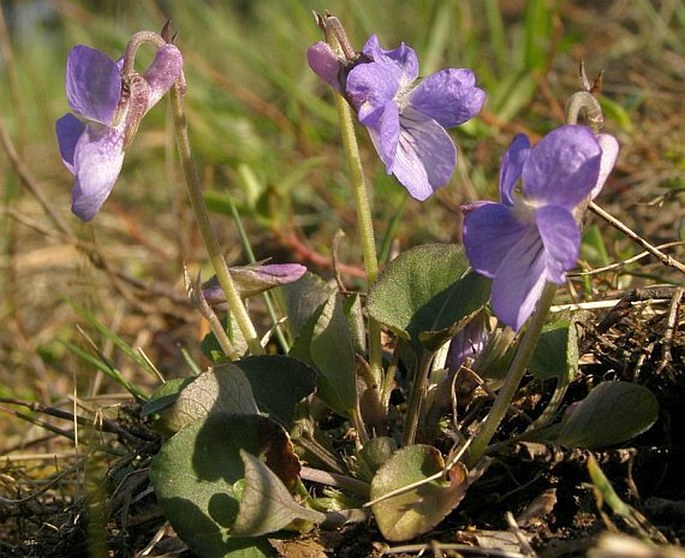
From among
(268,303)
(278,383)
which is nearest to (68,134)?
(278,383)

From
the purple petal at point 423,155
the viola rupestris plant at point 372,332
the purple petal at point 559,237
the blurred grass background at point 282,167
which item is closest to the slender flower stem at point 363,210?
the viola rupestris plant at point 372,332

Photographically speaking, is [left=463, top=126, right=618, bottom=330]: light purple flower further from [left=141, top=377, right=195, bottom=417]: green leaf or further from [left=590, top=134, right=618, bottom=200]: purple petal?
[left=141, top=377, right=195, bottom=417]: green leaf

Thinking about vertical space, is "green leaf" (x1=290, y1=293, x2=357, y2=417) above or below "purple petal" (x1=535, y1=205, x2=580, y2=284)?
below

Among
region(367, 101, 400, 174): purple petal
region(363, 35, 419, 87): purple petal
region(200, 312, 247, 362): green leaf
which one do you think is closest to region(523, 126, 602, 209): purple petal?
region(367, 101, 400, 174): purple petal

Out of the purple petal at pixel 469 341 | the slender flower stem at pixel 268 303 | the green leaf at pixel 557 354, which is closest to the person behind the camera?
the green leaf at pixel 557 354

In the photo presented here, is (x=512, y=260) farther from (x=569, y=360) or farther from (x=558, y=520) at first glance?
(x=558, y=520)

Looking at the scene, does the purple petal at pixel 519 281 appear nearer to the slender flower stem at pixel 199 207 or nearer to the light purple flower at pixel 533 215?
the light purple flower at pixel 533 215

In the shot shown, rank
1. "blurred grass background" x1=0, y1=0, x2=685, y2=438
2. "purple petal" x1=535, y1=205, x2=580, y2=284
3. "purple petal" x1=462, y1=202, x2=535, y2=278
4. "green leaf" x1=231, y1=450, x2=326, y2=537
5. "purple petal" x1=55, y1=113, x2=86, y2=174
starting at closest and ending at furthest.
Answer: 1. "purple petal" x1=535, y1=205, x2=580, y2=284
2. "purple petal" x1=462, y1=202, x2=535, y2=278
3. "green leaf" x1=231, y1=450, x2=326, y2=537
4. "purple petal" x1=55, y1=113, x2=86, y2=174
5. "blurred grass background" x1=0, y1=0, x2=685, y2=438

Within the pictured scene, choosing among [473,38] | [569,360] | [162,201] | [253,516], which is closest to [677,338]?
[569,360]
